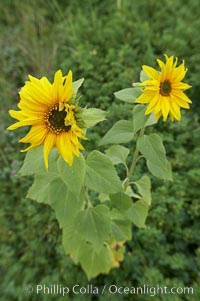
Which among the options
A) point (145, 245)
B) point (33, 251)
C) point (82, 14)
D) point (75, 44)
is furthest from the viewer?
point (82, 14)

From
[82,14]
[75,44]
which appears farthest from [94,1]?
[75,44]

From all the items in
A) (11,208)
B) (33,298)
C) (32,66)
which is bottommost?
(33,298)

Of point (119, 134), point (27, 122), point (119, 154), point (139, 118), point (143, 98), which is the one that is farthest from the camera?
point (119, 154)

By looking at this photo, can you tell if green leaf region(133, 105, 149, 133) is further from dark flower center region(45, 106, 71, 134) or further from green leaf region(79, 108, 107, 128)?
dark flower center region(45, 106, 71, 134)

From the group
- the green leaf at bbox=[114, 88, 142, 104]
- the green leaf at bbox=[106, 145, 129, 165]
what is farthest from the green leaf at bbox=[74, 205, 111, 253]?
the green leaf at bbox=[114, 88, 142, 104]

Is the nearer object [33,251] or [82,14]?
[33,251]

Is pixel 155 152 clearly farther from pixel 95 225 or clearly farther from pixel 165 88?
pixel 95 225

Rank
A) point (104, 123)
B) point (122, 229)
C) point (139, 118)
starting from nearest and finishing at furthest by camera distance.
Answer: point (139, 118) < point (122, 229) < point (104, 123)

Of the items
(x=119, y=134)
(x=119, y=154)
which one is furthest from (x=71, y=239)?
(x=119, y=134)

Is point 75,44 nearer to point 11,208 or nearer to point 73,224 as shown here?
point 11,208
